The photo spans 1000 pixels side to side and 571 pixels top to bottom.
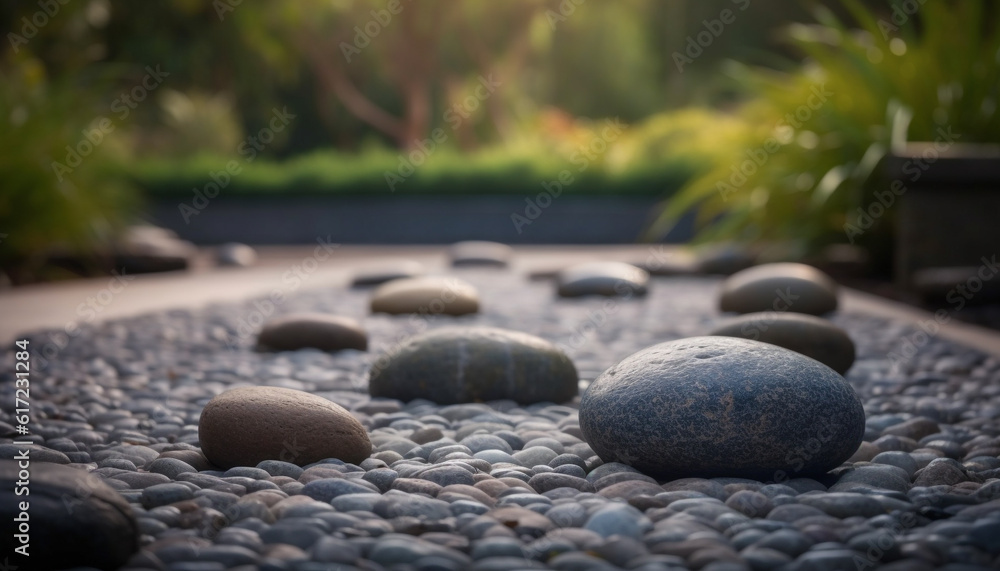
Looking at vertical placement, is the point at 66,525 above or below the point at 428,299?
below

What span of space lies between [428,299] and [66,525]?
4247 millimetres

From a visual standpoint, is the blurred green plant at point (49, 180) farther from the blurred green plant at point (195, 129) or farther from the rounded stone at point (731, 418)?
the blurred green plant at point (195, 129)

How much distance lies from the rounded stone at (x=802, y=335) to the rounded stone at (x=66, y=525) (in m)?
2.72

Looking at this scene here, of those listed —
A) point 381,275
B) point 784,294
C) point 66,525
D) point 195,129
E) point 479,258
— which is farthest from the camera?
point 195,129

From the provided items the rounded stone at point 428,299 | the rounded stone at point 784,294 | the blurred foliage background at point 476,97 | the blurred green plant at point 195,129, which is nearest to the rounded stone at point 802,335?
the rounded stone at point 784,294

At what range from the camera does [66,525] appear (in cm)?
188

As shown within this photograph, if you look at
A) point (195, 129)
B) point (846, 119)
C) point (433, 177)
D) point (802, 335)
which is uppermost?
point (195, 129)

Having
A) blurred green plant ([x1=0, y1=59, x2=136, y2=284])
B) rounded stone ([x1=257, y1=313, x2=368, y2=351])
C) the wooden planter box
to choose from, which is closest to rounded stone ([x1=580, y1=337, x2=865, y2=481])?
rounded stone ([x1=257, y1=313, x2=368, y2=351])

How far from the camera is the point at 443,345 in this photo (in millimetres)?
3648

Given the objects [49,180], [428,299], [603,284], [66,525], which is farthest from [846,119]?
[66,525]

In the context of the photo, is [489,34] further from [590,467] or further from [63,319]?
[590,467]

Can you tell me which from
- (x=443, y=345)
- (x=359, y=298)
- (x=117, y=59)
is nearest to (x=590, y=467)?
(x=443, y=345)

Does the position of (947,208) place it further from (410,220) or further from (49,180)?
(410,220)

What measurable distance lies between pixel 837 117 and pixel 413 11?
1619cm
